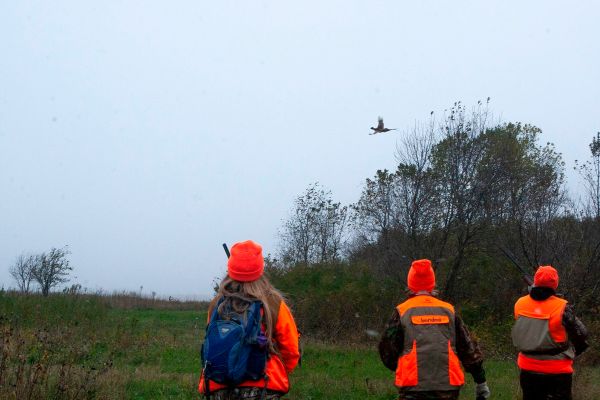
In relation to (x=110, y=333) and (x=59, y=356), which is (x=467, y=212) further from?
(x=59, y=356)

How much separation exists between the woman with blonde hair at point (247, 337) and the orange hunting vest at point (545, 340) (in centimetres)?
288

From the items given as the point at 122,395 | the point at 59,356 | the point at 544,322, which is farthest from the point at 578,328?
the point at 59,356

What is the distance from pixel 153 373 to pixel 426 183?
1239 cm

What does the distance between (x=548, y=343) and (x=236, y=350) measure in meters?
3.39

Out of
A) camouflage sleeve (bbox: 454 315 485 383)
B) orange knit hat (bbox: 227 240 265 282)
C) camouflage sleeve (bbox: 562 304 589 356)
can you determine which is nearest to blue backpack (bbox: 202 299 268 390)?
orange knit hat (bbox: 227 240 265 282)

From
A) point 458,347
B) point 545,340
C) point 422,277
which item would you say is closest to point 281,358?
point 422,277

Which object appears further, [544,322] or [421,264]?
[544,322]

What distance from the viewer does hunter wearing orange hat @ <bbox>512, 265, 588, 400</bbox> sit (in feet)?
19.7

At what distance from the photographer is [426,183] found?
21297mm

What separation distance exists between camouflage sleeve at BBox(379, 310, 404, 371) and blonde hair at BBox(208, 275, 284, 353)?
1.00 metres

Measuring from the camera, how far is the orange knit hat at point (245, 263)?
14.0 ft

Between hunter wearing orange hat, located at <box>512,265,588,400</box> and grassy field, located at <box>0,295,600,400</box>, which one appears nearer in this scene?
hunter wearing orange hat, located at <box>512,265,588,400</box>

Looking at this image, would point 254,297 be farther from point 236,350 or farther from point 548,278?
point 548,278

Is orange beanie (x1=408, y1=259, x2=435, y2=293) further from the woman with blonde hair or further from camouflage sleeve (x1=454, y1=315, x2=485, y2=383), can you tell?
the woman with blonde hair
